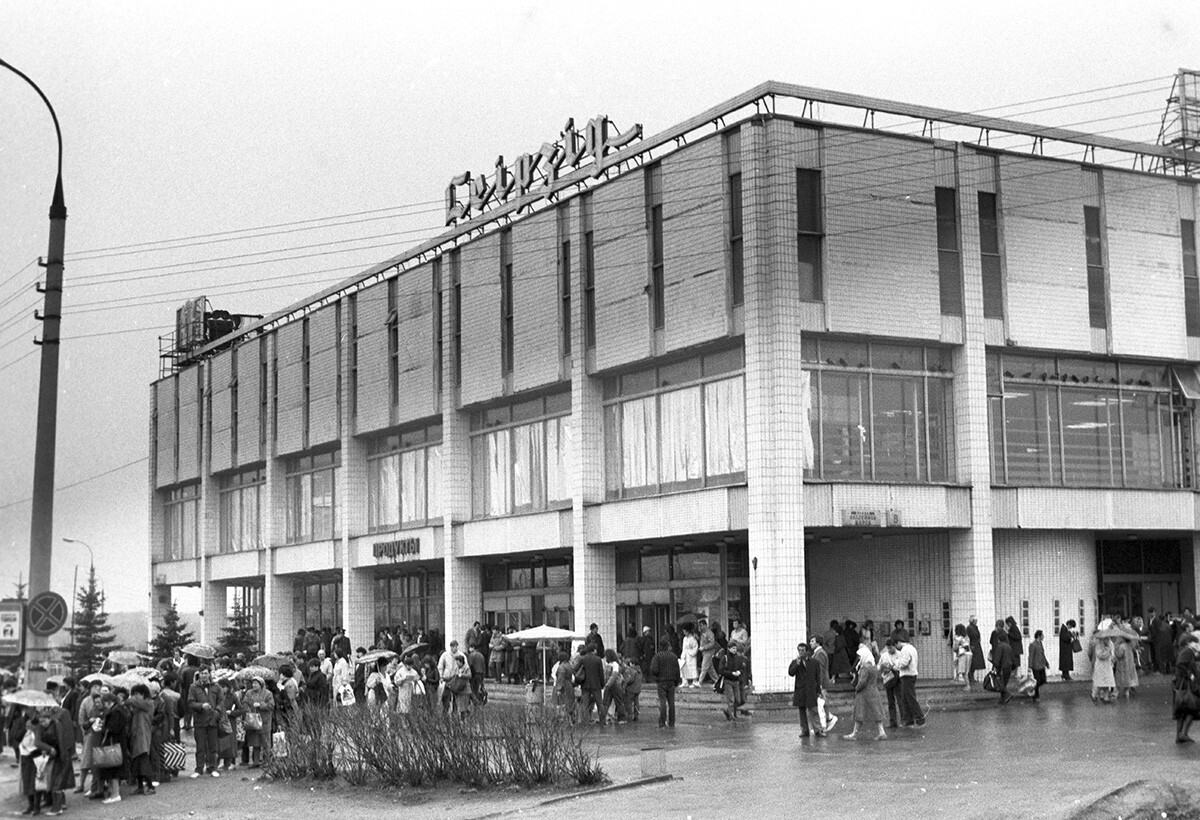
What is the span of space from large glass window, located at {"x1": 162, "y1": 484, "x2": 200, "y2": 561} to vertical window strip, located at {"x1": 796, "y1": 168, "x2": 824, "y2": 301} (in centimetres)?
4436

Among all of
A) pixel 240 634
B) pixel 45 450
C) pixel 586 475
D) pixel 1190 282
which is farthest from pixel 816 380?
pixel 240 634

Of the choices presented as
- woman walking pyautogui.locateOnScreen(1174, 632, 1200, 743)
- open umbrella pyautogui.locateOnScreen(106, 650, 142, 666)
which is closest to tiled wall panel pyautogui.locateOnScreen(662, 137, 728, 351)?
open umbrella pyautogui.locateOnScreen(106, 650, 142, 666)

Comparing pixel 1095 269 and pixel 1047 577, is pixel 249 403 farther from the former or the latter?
pixel 1095 269

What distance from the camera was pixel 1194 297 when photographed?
→ 150ft

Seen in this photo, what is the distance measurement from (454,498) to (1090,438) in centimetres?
2092

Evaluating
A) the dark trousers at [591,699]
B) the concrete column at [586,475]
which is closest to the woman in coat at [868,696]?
the dark trousers at [591,699]

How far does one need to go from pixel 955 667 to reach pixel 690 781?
18.4m

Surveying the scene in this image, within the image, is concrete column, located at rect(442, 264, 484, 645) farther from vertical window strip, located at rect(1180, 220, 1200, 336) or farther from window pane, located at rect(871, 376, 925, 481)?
vertical window strip, located at rect(1180, 220, 1200, 336)

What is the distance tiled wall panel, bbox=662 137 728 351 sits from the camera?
40.1 metres

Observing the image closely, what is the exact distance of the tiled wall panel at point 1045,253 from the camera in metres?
42.3

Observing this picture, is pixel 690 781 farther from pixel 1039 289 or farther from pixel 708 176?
pixel 1039 289

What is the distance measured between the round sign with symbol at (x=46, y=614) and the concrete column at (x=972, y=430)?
87.0ft

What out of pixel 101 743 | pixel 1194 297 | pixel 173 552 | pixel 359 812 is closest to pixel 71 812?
pixel 101 743

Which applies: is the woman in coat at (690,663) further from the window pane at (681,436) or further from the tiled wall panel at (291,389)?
the tiled wall panel at (291,389)
